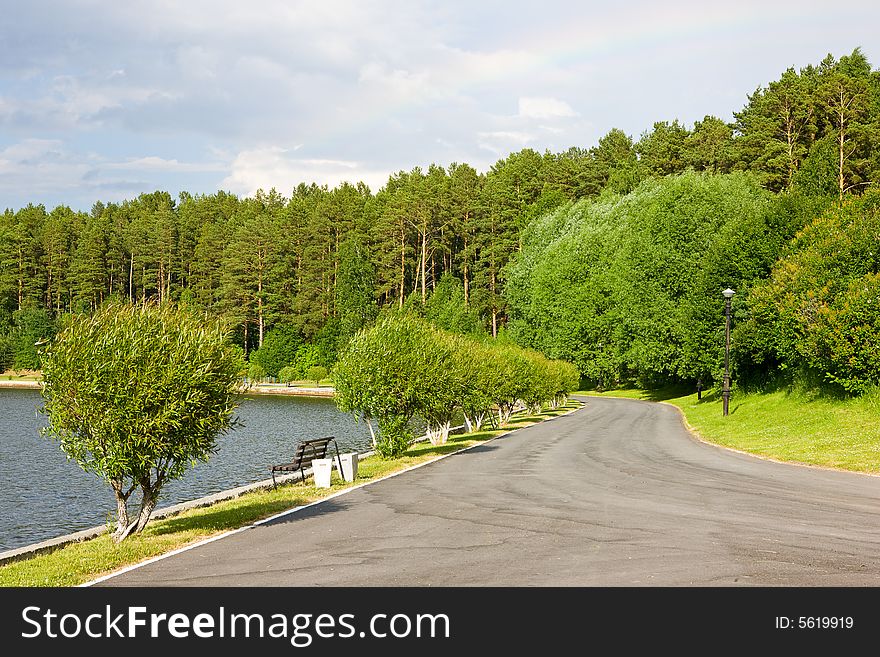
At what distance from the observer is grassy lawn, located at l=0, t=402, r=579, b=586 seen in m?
10.3

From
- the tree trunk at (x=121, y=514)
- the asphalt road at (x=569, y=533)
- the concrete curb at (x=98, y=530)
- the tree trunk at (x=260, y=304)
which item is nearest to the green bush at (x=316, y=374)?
the tree trunk at (x=260, y=304)

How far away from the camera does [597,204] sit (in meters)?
87.3

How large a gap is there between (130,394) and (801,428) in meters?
27.3

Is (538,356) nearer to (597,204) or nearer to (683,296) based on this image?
(683,296)

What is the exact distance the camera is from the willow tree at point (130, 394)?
12.3m

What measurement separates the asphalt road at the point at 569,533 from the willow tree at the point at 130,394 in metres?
1.98

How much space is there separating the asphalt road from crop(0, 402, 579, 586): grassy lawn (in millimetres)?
630

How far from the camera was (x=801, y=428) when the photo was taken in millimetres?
30656

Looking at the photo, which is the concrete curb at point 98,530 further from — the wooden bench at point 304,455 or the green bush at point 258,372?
the green bush at point 258,372

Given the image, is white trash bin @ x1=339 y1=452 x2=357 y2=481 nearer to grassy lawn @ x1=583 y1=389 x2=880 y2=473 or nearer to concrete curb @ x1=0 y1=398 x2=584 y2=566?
concrete curb @ x1=0 y1=398 x2=584 y2=566

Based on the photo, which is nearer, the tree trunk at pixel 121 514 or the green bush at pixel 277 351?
the tree trunk at pixel 121 514

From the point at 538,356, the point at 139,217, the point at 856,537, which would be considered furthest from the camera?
the point at 139,217
